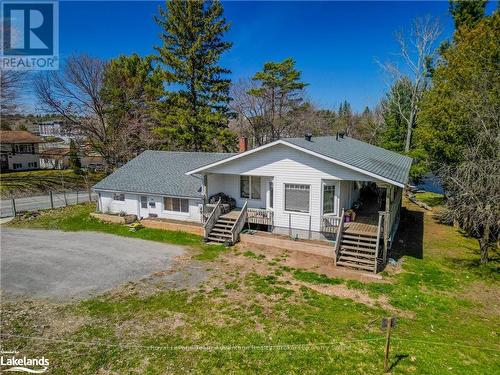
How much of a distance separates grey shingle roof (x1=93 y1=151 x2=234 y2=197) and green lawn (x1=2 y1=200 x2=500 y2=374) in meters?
8.10

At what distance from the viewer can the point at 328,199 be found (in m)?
16.6

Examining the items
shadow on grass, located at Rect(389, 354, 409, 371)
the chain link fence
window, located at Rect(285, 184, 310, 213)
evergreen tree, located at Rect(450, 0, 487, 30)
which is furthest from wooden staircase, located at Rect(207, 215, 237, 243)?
evergreen tree, located at Rect(450, 0, 487, 30)

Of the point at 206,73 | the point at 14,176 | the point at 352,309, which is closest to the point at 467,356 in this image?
the point at 352,309

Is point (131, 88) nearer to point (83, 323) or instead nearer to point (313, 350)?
point (83, 323)

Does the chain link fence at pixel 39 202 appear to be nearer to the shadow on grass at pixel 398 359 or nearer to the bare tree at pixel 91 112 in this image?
the bare tree at pixel 91 112

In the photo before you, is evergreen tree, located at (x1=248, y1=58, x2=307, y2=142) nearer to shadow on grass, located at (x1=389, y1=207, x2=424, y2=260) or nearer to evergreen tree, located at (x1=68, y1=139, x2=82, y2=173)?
shadow on grass, located at (x1=389, y1=207, x2=424, y2=260)

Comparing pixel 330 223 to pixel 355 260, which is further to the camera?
pixel 330 223

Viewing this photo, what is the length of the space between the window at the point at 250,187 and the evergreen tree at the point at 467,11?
2243 centimetres

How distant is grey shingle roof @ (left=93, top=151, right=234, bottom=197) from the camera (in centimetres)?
2095

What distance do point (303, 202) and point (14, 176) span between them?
4099 centimetres

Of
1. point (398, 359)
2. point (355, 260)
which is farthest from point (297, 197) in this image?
point (398, 359)

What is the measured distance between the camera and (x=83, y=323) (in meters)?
9.91

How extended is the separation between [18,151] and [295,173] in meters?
47.9

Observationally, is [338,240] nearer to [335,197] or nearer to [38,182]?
[335,197]
